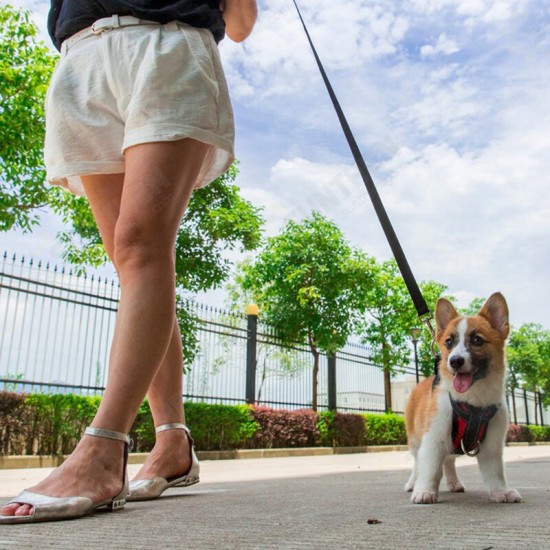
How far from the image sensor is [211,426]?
1123 centimetres

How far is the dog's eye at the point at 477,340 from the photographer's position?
8.49 ft

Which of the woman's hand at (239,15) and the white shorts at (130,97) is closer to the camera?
the white shorts at (130,97)

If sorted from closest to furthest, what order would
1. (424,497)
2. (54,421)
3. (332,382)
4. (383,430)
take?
1. (424,497)
2. (54,421)
3. (383,430)
4. (332,382)

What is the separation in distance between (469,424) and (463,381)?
171 mm

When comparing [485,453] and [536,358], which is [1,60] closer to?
[485,453]

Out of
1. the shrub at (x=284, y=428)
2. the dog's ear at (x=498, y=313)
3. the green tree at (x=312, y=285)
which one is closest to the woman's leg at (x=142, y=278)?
the dog's ear at (x=498, y=313)

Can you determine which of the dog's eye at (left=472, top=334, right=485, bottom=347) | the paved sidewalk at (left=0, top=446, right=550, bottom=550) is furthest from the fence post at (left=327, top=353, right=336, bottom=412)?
the paved sidewalk at (left=0, top=446, right=550, bottom=550)

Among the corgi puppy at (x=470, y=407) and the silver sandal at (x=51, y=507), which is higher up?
the corgi puppy at (x=470, y=407)

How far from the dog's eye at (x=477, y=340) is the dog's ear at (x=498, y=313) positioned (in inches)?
5.9

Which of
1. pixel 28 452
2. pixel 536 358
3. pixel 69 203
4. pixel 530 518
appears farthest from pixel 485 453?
pixel 536 358

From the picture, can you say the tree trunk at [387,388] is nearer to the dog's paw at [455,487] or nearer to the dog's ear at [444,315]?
the dog's paw at [455,487]

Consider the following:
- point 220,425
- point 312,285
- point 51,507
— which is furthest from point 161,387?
point 312,285

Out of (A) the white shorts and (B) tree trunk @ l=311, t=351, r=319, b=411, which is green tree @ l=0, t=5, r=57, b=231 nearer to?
(A) the white shorts

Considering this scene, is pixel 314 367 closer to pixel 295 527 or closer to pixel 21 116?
pixel 21 116
